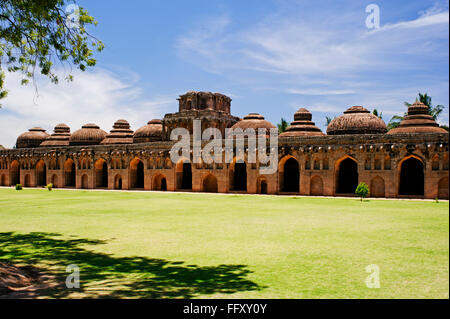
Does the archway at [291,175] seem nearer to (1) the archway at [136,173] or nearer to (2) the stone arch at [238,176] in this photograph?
(2) the stone arch at [238,176]

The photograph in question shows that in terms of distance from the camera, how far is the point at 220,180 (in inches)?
1522

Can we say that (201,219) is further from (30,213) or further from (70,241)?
(30,213)

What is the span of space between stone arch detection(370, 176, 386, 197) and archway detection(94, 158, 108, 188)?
2996cm

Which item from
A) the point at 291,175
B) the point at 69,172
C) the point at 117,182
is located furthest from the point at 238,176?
the point at 69,172

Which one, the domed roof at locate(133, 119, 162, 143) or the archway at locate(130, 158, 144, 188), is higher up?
the domed roof at locate(133, 119, 162, 143)

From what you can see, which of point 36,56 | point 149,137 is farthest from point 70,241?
point 149,137

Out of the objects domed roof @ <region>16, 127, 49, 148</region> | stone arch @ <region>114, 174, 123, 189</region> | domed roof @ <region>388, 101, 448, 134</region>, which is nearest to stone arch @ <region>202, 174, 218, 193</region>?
stone arch @ <region>114, 174, 123, 189</region>

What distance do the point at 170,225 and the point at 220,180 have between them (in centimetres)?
2323

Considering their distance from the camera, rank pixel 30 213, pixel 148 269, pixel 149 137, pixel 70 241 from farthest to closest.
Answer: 1. pixel 149 137
2. pixel 30 213
3. pixel 70 241
4. pixel 148 269

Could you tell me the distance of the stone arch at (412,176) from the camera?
33.2 meters

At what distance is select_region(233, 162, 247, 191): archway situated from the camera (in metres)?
40.2

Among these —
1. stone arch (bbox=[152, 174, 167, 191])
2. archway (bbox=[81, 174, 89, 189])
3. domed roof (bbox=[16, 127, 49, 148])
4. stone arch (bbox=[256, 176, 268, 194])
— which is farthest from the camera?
domed roof (bbox=[16, 127, 49, 148])

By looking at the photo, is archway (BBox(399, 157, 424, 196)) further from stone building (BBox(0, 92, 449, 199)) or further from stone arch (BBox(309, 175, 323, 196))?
stone arch (BBox(309, 175, 323, 196))

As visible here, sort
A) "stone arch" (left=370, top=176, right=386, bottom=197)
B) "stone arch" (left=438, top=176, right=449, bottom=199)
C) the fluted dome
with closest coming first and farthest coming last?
1. "stone arch" (left=438, top=176, right=449, bottom=199)
2. "stone arch" (left=370, top=176, right=386, bottom=197)
3. the fluted dome
